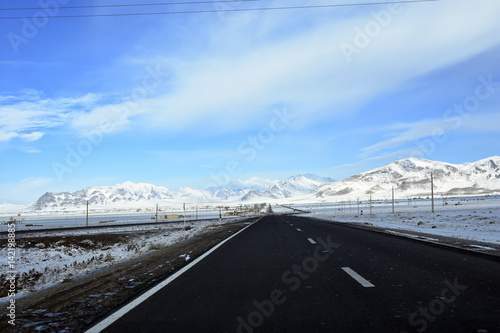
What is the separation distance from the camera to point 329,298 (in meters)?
5.64

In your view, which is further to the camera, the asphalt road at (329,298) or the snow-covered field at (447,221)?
the snow-covered field at (447,221)

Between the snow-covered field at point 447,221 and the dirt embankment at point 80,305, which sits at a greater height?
the dirt embankment at point 80,305

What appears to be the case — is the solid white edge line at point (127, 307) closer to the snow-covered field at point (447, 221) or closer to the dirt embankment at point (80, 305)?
the dirt embankment at point (80, 305)

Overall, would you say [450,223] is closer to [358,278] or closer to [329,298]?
[358,278]

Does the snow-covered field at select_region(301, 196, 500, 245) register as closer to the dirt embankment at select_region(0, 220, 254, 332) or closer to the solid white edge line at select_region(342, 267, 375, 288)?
A: the solid white edge line at select_region(342, 267, 375, 288)

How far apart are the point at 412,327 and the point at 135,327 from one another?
331 cm

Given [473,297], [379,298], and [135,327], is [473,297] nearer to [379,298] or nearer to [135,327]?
[379,298]
